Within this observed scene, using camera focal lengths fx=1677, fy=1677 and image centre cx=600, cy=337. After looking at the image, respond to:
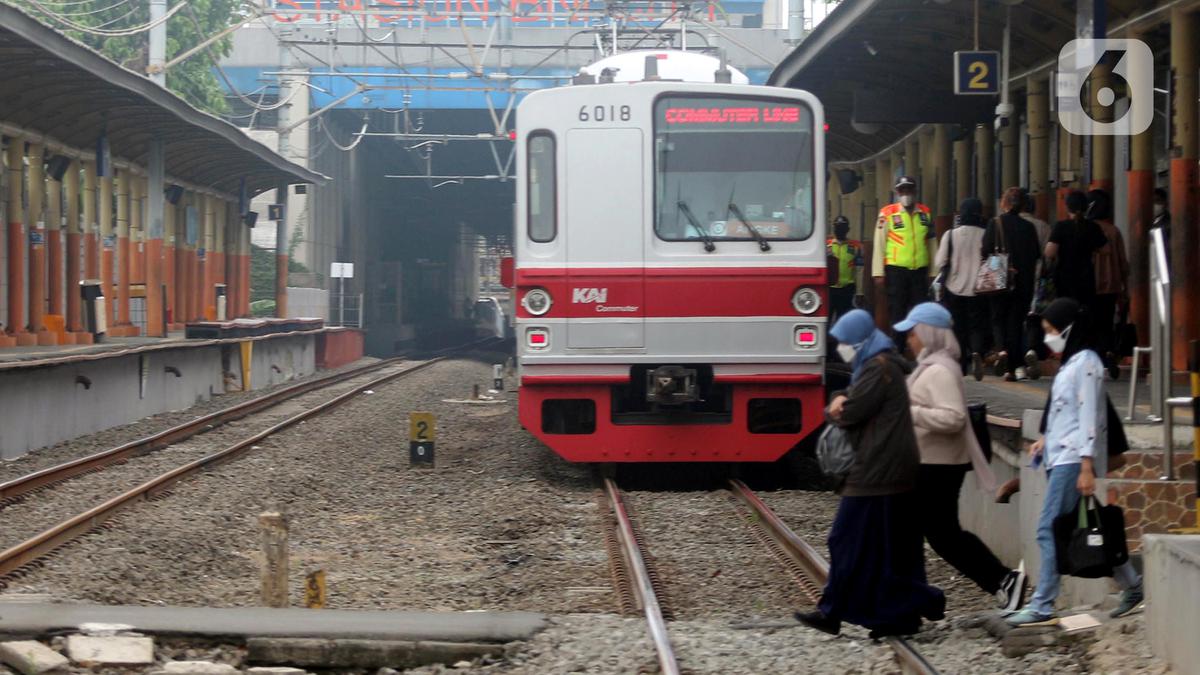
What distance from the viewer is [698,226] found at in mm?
13078

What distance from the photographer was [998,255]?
1245 centimetres

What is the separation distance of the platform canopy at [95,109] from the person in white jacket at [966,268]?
8.50 m

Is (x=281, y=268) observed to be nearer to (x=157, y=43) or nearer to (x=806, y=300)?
(x=157, y=43)

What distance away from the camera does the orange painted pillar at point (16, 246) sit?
2206 centimetres

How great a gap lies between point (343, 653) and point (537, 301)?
19.6 feet

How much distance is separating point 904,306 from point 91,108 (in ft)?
41.5

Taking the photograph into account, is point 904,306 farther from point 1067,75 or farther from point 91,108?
point 91,108

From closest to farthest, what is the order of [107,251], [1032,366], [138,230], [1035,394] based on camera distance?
[1035,394]
[1032,366]
[107,251]
[138,230]

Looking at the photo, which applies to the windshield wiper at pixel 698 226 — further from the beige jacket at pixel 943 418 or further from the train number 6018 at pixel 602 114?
the beige jacket at pixel 943 418

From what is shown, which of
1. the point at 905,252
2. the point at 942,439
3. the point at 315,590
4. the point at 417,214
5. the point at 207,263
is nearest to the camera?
the point at 942,439

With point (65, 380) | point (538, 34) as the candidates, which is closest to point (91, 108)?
point (65, 380)

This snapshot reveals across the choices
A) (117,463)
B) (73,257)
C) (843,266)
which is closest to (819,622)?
(843,266)

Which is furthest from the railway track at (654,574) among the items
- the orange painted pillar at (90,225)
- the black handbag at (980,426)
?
the orange painted pillar at (90,225)
